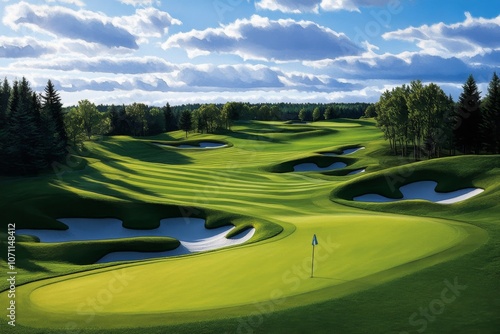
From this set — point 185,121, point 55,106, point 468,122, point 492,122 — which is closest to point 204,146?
point 185,121

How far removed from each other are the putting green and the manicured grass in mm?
78

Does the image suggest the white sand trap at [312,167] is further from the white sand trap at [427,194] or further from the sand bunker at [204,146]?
the sand bunker at [204,146]

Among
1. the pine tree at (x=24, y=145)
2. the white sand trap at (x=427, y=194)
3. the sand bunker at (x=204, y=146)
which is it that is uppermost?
the pine tree at (x=24, y=145)

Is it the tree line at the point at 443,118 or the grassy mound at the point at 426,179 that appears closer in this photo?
the grassy mound at the point at 426,179

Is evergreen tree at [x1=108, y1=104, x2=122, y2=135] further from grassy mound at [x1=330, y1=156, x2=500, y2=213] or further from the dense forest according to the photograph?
grassy mound at [x1=330, y1=156, x2=500, y2=213]

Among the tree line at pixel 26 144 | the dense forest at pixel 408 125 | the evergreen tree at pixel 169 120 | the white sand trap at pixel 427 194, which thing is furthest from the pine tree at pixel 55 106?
the evergreen tree at pixel 169 120

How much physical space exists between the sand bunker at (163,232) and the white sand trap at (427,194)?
1640 centimetres

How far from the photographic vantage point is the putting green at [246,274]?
1605 cm

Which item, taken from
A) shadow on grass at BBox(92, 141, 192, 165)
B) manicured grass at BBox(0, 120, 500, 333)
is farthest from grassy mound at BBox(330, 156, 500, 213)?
shadow on grass at BBox(92, 141, 192, 165)

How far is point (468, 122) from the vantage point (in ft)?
244

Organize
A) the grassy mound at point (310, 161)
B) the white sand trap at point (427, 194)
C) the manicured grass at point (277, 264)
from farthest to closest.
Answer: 1. the grassy mound at point (310, 161)
2. the white sand trap at point (427, 194)
3. the manicured grass at point (277, 264)

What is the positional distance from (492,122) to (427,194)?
128 ft

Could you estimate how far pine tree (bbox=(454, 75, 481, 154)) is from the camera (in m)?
74.2

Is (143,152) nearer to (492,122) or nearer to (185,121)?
(185,121)
